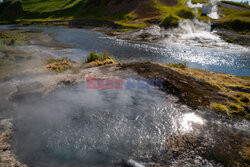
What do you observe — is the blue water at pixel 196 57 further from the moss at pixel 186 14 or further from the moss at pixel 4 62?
the moss at pixel 186 14

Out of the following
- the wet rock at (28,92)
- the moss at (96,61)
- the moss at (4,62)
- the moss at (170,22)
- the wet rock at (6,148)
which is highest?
the moss at (170,22)

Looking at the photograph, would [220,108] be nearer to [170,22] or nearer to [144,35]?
[144,35]

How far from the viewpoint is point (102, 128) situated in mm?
9578

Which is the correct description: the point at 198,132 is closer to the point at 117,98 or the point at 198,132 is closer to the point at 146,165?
the point at 146,165

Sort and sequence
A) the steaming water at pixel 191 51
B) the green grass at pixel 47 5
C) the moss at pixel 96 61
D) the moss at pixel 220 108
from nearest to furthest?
1. the moss at pixel 220 108
2. the moss at pixel 96 61
3. the steaming water at pixel 191 51
4. the green grass at pixel 47 5

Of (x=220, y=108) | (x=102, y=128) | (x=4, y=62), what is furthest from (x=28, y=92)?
(x=220, y=108)

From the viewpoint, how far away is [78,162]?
7605mm

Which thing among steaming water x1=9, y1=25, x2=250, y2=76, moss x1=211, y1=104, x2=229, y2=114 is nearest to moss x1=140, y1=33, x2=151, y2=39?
steaming water x1=9, y1=25, x2=250, y2=76

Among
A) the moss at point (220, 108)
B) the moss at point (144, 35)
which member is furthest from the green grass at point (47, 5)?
the moss at point (220, 108)

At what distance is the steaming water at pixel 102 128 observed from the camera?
7.93 m

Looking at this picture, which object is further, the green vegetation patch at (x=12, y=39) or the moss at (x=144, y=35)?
the moss at (x=144, y=35)

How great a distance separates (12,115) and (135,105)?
8582 mm

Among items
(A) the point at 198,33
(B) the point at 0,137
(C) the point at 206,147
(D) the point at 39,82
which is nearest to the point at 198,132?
(C) the point at 206,147

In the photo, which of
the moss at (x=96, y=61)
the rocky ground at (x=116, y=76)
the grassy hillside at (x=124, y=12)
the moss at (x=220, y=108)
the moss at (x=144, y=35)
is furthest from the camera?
the grassy hillside at (x=124, y=12)
